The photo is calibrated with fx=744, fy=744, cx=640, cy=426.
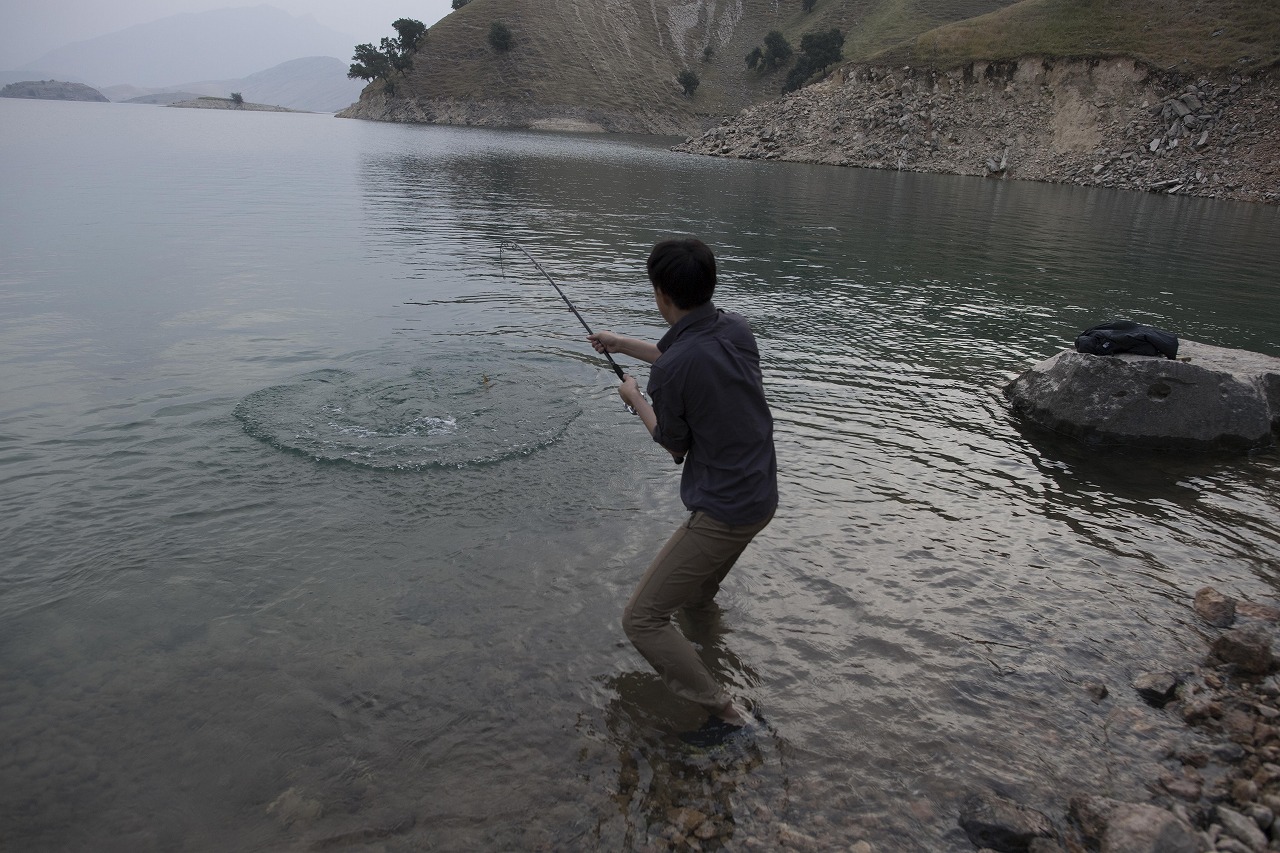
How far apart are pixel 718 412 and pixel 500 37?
163 metres

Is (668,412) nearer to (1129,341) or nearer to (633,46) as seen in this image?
(1129,341)

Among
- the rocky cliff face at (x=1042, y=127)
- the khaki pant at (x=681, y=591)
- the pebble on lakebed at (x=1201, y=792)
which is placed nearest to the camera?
the pebble on lakebed at (x=1201, y=792)

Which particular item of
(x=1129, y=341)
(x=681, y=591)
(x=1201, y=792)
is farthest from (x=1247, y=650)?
(x=1129, y=341)

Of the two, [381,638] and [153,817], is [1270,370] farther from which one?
[153,817]

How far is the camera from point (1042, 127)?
72688mm

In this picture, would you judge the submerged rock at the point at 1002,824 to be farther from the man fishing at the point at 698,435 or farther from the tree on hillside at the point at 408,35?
the tree on hillside at the point at 408,35

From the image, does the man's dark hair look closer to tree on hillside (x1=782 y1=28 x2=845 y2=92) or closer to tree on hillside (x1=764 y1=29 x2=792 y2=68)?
tree on hillside (x1=782 y1=28 x2=845 y2=92)

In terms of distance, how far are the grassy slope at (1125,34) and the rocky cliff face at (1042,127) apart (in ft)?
8.10

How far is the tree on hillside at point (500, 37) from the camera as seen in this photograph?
146 metres

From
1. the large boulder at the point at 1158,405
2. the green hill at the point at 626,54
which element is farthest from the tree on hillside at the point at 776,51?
the large boulder at the point at 1158,405

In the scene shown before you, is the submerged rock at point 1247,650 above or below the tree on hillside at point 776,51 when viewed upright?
below

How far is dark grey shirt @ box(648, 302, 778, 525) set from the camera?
190 inches

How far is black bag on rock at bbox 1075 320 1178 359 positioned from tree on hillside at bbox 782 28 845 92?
136m

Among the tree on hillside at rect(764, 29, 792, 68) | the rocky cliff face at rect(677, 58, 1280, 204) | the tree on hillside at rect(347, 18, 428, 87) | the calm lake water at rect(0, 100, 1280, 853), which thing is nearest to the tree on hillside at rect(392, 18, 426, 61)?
the tree on hillside at rect(347, 18, 428, 87)
